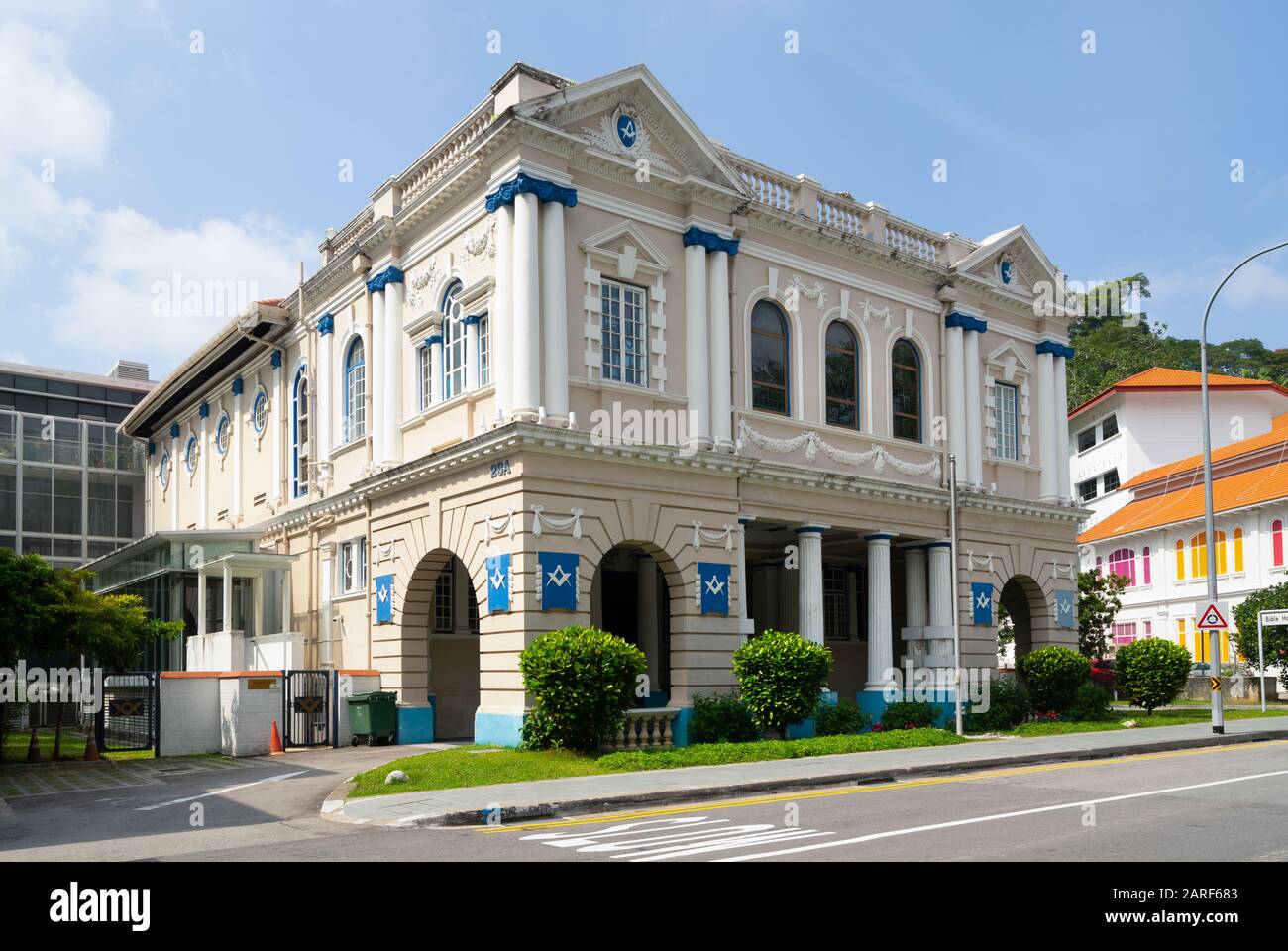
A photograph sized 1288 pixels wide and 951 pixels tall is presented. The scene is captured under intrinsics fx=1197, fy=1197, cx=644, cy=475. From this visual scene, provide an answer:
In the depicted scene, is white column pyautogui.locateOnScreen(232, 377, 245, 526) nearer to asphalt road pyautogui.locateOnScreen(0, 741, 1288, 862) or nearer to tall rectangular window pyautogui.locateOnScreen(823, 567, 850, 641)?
tall rectangular window pyautogui.locateOnScreen(823, 567, 850, 641)

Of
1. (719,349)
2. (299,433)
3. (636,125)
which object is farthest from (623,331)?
(299,433)

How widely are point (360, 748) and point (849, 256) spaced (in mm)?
15467

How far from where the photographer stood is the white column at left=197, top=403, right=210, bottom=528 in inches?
1510

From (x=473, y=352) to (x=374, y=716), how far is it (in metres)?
7.55

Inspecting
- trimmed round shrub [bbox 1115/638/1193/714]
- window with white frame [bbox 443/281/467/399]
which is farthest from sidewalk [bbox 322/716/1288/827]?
window with white frame [bbox 443/281/467/399]

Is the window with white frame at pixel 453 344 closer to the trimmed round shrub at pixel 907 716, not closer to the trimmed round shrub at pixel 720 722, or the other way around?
the trimmed round shrub at pixel 720 722

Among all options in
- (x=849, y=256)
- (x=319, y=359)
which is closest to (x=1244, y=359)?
(x=849, y=256)

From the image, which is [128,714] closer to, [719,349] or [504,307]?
[504,307]

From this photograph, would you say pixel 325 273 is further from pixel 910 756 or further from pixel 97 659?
pixel 910 756

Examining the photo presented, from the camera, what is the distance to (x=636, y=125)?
2411 centimetres

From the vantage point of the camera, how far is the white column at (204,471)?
38344 millimetres

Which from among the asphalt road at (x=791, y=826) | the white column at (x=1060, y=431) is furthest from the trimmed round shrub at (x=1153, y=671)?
the asphalt road at (x=791, y=826)

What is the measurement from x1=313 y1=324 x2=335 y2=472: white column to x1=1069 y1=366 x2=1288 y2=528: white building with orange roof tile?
44.5m
